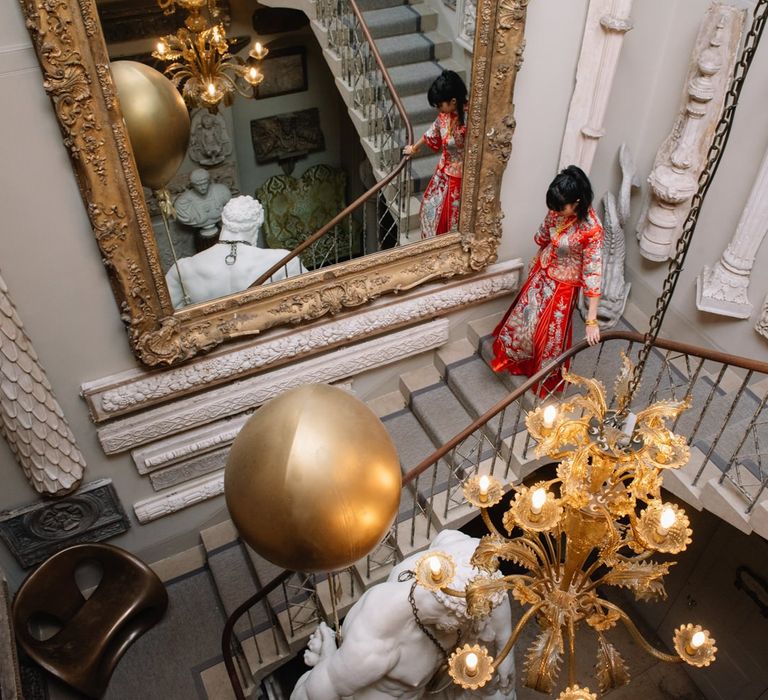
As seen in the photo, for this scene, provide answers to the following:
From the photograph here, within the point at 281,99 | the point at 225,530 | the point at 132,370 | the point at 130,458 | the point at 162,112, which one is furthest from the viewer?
the point at 225,530

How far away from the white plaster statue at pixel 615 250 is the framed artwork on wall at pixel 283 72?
6.68ft

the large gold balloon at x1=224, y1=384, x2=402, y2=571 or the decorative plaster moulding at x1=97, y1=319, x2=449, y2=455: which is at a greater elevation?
the large gold balloon at x1=224, y1=384, x2=402, y2=571

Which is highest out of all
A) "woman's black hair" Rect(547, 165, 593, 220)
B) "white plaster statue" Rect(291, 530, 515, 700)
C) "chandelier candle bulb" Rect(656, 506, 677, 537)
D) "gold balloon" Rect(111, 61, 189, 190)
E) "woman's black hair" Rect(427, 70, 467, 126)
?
"gold balloon" Rect(111, 61, 189, 190)

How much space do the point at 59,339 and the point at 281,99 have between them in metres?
1.44

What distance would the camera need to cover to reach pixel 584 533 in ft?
6.93

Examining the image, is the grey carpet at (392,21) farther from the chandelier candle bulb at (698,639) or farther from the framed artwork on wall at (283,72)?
the chandelier candle bulb at (698,639)

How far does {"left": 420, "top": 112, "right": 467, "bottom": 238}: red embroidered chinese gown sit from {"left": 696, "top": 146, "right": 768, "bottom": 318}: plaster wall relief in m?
1.45

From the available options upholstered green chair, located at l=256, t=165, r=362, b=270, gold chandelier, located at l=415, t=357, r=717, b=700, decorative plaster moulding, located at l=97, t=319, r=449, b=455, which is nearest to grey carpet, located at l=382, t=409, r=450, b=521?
decorative plaster moulding, located at l=97, t=319, r=449, b=455

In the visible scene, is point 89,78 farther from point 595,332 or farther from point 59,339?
point 595,332

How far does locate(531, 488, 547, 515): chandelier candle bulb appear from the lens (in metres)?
1.97

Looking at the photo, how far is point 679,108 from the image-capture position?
4.06m

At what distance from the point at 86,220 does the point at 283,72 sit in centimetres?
105

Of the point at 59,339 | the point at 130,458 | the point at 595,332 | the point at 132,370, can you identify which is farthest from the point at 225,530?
the point at 595,332

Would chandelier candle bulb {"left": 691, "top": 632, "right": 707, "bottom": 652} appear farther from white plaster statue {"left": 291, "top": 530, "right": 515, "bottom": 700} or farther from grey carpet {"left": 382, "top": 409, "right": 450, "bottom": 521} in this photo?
grey carpet {"left": 382, "top": 409, "right": 450, "bottom": 521}
